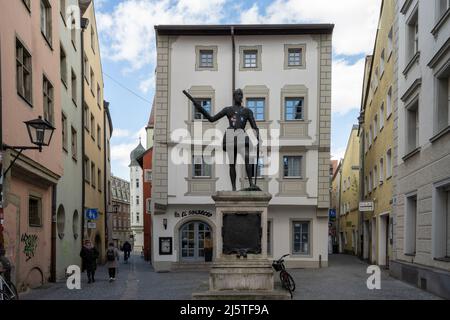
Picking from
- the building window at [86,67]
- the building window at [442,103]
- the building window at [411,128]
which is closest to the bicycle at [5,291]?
the building window at [442,103]

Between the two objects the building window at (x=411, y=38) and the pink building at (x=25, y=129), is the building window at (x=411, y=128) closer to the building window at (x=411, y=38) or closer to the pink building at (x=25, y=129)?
the building window at (x=411, y=38)

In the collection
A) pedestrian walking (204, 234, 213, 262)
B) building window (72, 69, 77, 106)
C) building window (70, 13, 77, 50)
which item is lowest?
pedestrian walking (204, 234, 213, 262)

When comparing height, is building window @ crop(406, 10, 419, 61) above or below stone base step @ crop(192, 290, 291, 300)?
above

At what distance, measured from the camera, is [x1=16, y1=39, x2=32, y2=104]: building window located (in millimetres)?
14156

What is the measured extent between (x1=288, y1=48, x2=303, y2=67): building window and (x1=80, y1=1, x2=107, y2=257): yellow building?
404 inches

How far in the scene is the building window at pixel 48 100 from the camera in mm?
17234

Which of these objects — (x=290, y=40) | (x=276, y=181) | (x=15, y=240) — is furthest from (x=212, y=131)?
(x=15, y=240)

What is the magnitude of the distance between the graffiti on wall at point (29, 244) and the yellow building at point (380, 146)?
1325 cm

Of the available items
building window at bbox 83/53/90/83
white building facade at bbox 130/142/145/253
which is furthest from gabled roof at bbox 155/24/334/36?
white building facade at bbox 130/142/145/253

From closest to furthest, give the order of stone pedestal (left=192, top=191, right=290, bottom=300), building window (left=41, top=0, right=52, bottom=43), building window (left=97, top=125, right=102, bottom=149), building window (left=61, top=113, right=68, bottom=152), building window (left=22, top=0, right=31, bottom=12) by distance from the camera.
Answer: stone pedestal (left=192, top=191, right=290, bottom=300)
building window (left=22, top=0, right=31, bottom=12)
building window (left=41, top=0, right=52, bottom=43)
building window (left=61, top=113, right=68, bottom=152)
building window (left=97, top=125, right=102, bottom=149)

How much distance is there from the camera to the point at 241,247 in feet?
36.8

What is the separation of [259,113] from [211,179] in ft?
13.1

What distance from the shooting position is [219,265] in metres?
11.0

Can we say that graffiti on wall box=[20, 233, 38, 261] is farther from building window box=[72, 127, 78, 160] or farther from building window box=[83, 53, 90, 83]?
building window box=[83, 53, 90, 83]
